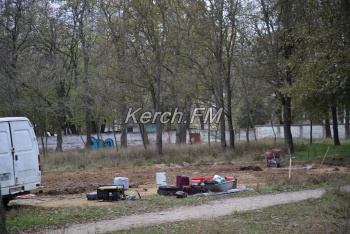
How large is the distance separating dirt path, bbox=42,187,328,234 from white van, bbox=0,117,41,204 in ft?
11.0

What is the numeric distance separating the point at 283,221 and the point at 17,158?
7224 mm

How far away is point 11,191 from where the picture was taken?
1273 centimetres

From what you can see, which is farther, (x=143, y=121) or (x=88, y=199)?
(x=143, y=121)

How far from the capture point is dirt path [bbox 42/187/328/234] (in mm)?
9969

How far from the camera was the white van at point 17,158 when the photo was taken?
12688mm

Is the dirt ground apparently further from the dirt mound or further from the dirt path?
the dirt path

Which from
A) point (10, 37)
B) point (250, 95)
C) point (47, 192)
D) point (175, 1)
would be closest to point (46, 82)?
point (10, 37)

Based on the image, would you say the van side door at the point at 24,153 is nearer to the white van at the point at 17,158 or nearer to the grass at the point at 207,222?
the white van at the point at 17,158

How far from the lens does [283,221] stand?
1034 centimetres

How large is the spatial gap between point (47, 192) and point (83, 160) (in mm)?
12296

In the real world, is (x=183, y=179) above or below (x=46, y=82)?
below

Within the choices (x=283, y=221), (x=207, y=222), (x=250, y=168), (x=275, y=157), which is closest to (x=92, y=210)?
(x=207, y=222)

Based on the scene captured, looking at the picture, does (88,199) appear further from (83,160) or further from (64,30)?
(64,30)

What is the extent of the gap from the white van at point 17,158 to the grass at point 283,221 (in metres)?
4.83
